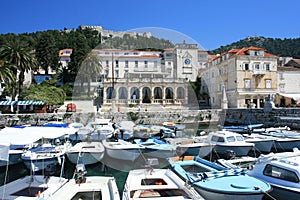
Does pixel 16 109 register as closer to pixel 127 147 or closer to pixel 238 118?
pixel 127 147

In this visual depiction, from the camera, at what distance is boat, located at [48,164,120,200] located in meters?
8.16

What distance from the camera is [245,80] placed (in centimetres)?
4203

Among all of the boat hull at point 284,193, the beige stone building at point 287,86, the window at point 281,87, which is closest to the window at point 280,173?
the boat hull at point 284,193

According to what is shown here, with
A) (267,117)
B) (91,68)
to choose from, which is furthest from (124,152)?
(91,68)

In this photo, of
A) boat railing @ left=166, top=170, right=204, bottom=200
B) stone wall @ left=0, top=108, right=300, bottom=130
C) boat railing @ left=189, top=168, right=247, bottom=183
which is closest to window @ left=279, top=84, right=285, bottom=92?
stone wall @ left=0, top=108, right=300, bottom=130

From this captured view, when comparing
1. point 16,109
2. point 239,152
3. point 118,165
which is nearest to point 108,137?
point 118,165

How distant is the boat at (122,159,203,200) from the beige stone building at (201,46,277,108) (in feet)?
107

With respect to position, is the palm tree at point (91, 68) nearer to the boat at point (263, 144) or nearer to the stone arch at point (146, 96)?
the stone arch at point (146, 96)

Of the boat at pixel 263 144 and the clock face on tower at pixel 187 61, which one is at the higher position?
the clock face on tower at pixel 187 61

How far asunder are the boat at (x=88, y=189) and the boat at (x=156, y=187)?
20.7 inches

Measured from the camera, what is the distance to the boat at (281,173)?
8523 mm

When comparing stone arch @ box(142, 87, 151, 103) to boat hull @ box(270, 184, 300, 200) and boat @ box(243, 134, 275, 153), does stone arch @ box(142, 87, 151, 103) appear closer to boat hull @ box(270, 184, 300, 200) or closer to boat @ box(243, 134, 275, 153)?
boat @ box(243, 134, 275, 153)

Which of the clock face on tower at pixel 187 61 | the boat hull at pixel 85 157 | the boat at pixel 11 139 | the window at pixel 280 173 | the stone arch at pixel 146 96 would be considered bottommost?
the boat hull at pixel 85 157

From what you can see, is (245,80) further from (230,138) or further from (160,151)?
(160,151)
